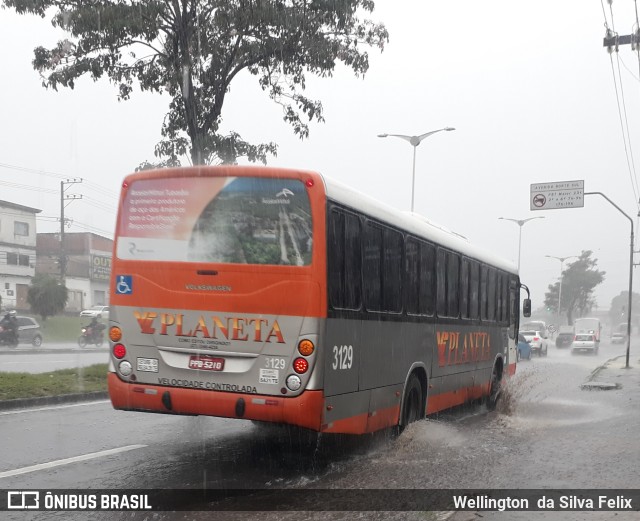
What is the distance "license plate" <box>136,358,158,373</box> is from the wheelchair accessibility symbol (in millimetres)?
691

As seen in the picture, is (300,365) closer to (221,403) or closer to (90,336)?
(221,403)

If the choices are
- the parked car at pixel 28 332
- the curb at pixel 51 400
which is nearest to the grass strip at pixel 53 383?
the curb at pixel 51 400

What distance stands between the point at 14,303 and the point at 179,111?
47.8 metres

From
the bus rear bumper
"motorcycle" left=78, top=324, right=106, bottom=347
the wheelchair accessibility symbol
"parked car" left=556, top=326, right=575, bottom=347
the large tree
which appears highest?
the large tree

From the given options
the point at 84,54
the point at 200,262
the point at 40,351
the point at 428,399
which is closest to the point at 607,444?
the point at 428,399

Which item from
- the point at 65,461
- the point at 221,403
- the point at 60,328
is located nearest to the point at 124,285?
the point at 221,403

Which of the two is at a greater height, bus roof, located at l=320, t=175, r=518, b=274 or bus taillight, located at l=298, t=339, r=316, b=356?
bus roof, located at l=320, t=175, r=518, b=274

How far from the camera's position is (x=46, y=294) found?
1827 inches

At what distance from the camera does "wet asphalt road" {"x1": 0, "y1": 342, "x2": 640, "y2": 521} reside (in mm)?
7070

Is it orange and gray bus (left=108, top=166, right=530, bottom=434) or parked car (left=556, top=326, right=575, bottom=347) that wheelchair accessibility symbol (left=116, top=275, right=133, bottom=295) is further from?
parked car (left=556, top=326, right=575, bottom=347)

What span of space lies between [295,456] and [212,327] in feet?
7.43

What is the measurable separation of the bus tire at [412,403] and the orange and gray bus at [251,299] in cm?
71

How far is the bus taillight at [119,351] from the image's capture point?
766cm

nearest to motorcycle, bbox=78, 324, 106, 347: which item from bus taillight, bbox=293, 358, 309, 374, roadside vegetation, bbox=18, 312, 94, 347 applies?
roadside vegetation, bbox=18, 312, 94, 347
